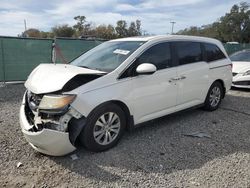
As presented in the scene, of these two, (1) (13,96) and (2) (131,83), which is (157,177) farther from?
(1) (13,96)

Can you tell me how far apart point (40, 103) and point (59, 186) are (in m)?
1.13

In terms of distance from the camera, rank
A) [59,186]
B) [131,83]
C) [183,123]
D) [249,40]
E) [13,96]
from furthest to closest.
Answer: [249,40], [13,96], [183,123], [131,83], [59,186]

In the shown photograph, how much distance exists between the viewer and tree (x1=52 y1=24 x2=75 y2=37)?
2650 inches

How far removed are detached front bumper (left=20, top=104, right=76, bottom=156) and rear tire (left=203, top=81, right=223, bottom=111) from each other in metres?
3.56

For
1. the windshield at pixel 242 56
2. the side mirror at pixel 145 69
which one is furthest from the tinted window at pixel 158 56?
the windshield at pixel 242 56

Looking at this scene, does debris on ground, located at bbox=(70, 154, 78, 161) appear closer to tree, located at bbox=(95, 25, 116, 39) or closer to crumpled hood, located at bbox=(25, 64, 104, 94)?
crumpled hood, located at bbox=(25, 64, 104, 94)

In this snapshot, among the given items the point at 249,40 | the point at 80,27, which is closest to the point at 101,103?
the point at 249,40

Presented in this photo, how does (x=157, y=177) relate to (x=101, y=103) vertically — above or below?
below

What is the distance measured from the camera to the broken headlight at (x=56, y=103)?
3.61m

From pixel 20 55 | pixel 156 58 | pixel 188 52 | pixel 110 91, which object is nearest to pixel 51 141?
pixel 110 91

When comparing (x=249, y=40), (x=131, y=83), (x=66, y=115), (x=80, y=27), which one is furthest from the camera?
(x=80, y=27)

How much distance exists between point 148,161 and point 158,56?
191 centimetres

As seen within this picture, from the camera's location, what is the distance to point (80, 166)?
3.72m

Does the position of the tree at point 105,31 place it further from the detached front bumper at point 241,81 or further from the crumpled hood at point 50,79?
the crumpled hood at point 50,79
